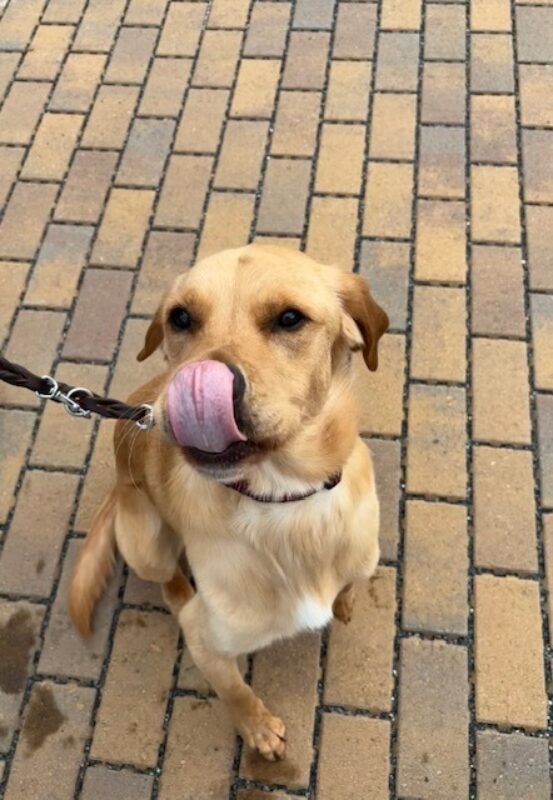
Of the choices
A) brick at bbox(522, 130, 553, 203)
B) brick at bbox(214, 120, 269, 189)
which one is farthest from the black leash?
brick at bbox(522, 130, 553, 203)

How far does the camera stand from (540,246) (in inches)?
140

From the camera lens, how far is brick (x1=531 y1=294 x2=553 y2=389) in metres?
3.22

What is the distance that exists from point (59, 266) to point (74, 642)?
170cm

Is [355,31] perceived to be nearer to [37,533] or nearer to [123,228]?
[123,228]

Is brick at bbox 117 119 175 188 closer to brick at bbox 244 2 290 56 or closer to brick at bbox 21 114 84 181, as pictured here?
brick at bbox 21 114 84 181

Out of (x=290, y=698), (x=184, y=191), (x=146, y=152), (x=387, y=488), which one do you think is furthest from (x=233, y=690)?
(x=146, y=152)

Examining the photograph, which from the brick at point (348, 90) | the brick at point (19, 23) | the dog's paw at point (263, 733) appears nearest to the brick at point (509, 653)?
the dog's paw at point (263, 733)

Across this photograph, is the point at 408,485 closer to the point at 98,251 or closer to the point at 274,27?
the point at 98,251

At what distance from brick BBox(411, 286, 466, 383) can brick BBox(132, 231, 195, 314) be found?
1.04 metres

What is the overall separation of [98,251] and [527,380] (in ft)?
6.38

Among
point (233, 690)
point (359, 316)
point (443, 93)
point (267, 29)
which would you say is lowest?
point (233, 690)

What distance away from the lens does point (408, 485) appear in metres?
3.01

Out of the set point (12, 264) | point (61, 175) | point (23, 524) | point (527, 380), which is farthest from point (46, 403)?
point (527, 380)

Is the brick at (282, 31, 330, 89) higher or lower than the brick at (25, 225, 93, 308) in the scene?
higher
